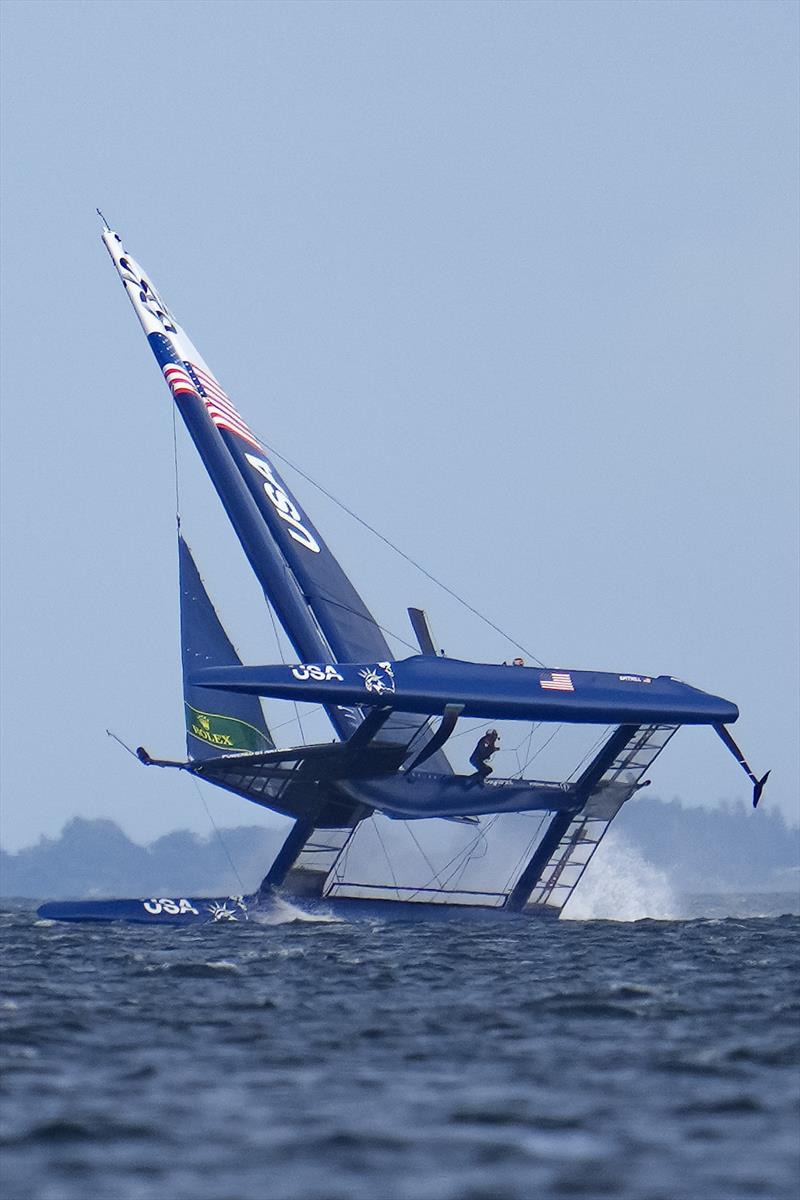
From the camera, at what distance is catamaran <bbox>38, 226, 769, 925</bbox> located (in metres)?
29.6

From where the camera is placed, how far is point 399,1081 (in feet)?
37.8

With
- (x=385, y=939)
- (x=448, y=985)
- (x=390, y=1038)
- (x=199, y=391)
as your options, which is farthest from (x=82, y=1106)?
(x=199, y=391)

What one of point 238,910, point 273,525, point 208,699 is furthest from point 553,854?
point 273,525

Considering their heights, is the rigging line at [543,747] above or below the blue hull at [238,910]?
above

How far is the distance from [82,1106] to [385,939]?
16.3m

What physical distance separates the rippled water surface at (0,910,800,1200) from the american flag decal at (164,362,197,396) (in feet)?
56.6

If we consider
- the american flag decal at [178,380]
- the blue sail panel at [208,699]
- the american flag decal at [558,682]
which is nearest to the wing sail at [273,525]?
the american flag decal at [178,380]

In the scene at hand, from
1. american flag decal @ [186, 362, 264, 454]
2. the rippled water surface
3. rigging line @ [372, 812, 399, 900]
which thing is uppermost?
american flag decal @ [186, 362, 264, 454]

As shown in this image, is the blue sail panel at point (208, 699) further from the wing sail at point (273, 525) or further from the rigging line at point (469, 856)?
the rigging line at point (469, 856)

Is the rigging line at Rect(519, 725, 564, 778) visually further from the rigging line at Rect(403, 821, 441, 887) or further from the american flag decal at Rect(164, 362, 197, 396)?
the american flag decal at Rect(164, 362, 197, 396)

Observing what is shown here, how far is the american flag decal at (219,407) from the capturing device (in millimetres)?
36188

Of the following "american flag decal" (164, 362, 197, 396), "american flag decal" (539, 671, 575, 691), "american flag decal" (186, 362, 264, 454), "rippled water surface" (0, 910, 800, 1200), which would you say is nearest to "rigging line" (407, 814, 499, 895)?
"american flag decal" (539, 671, 575, 691)

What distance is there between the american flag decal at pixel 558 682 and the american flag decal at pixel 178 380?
10.5 meters

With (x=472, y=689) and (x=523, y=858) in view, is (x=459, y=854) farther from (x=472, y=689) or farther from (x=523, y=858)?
(x=472, y=689)
